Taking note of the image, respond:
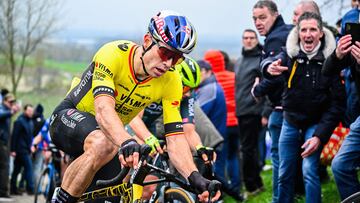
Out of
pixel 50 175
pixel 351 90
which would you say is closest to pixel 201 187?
pixel 351 90

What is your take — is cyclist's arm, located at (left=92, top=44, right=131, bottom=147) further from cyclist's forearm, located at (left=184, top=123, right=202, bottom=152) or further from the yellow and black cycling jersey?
cyclist's forearm, located at (left=184, top=123, right=202, bottom=152)

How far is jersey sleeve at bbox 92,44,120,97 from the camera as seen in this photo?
21.1 ft

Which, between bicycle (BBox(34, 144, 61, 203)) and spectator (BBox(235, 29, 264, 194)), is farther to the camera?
bicycle (BBox(34, 144, 61, 203))

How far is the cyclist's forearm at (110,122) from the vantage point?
594 cm

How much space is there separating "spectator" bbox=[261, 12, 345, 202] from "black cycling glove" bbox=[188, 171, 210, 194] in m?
A: 2.19

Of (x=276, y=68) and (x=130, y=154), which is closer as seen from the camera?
(x=130, y=154)

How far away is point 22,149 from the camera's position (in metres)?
18.2

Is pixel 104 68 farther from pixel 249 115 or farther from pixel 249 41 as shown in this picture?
pixel 249 41

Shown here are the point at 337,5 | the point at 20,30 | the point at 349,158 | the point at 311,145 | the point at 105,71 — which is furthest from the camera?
the point at 20,30

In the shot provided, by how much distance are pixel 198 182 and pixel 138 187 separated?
0.50 m

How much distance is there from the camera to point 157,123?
31.6 feet

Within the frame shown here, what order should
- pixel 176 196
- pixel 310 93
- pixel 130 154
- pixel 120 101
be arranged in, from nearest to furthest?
pixel 130 154
pixel 120 101
pixel 176 196
pixel 310 93

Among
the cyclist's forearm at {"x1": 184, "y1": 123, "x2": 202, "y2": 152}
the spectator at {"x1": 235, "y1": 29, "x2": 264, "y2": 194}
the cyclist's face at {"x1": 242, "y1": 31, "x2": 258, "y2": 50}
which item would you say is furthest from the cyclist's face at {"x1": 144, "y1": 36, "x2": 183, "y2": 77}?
the cyclist's face at {"x1": 242, "y1": 31, "x2": 258, "y2": 50}

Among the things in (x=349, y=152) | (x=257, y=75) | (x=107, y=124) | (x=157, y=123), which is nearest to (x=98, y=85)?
(x=107, y=124)
